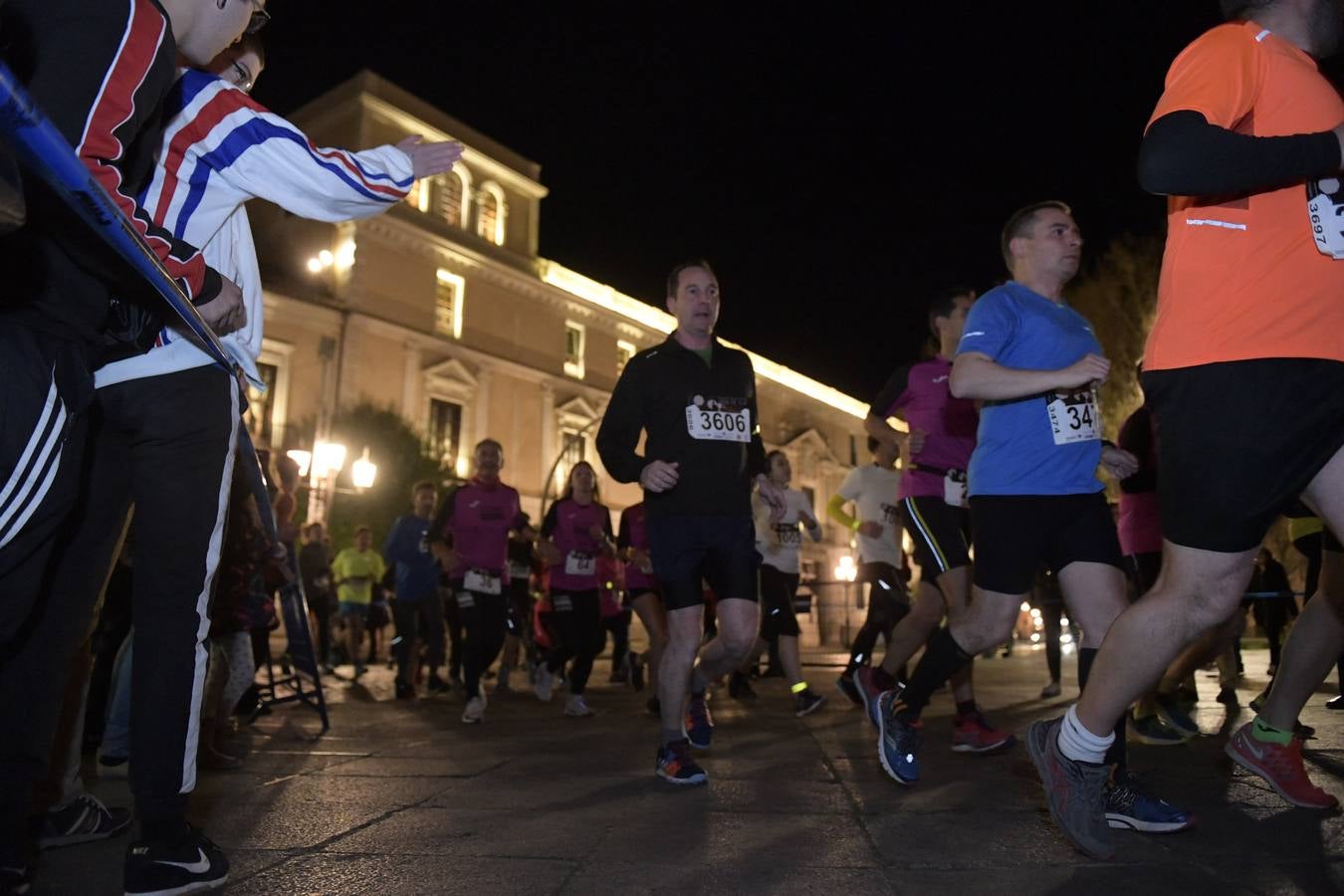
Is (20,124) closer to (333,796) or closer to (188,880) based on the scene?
(188,880)

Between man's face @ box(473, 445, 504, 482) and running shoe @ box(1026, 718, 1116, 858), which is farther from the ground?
man's face @ box(473, 445, 504, 482)

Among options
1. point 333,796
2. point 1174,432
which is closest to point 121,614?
point 333,796

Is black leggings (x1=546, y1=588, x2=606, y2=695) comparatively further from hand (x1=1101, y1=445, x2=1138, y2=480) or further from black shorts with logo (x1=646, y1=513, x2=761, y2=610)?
hand (x1=1101, y1=445, x2=1138, y2=480)

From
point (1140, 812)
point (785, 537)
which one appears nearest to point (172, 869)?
point (1140, 812)

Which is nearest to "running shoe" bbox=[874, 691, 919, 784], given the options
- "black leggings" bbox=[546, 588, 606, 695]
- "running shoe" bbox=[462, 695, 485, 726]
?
"running shoe" bbox=[462, 695, 485, 726]

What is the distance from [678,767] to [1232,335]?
2.42 m

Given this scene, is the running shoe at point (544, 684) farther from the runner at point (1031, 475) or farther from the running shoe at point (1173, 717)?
the runner at point (1031, 475)

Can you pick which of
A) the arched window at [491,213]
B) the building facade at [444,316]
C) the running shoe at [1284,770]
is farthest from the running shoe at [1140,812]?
the arched window at [491,213]

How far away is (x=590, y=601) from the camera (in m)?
8.38

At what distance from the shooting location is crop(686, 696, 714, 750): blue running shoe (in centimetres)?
459

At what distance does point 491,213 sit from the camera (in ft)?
128

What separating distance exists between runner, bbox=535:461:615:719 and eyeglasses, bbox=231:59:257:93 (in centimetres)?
562

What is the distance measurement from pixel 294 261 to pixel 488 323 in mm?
7461

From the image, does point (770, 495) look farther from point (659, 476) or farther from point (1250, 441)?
point (1250, 441)
